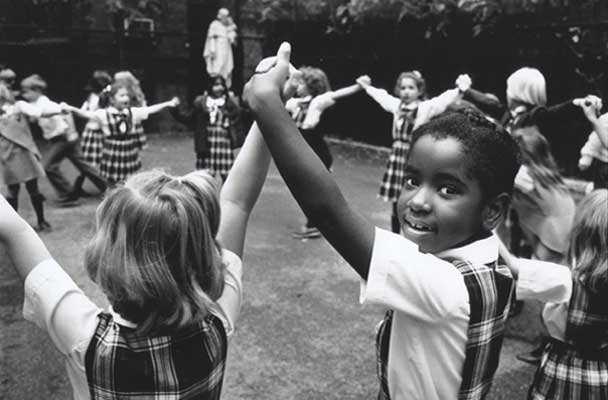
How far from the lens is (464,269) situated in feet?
3.96

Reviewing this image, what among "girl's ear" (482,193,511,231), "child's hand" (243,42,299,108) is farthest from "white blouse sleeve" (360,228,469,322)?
"child's hand" (243,42,299,108)

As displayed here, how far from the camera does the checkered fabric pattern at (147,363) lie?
1.34 meters

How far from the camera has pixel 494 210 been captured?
50.2 inches

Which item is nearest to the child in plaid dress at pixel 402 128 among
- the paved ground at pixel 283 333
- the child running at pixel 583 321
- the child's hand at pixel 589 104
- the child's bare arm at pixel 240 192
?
the paved ground at pixel 283 333

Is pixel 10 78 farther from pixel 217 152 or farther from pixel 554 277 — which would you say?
pixel 554 277

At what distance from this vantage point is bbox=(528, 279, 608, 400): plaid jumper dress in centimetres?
206

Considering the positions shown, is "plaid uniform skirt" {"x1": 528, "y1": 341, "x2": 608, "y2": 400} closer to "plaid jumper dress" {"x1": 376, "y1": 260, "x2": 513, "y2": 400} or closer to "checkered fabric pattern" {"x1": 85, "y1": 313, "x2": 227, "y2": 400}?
"plaid jumper dress" {"x1": 376, "y1": 260, "x2": 513, "y2": 400}

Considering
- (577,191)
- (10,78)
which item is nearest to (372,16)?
(577,191)

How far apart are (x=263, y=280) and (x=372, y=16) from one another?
23.5 feet

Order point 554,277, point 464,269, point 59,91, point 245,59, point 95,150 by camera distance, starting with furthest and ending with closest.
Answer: point 245,59 → point 59,91 → point 95,150 → point 554,277 → point 464,269

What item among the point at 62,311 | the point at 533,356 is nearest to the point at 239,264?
the point at 62,311

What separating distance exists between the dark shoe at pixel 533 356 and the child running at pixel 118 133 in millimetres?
4387

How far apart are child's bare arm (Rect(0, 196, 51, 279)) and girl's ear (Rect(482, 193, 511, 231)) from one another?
1.00m

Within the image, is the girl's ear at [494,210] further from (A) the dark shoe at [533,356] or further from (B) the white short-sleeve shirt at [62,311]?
(A) the dark shoe at [533,356]
